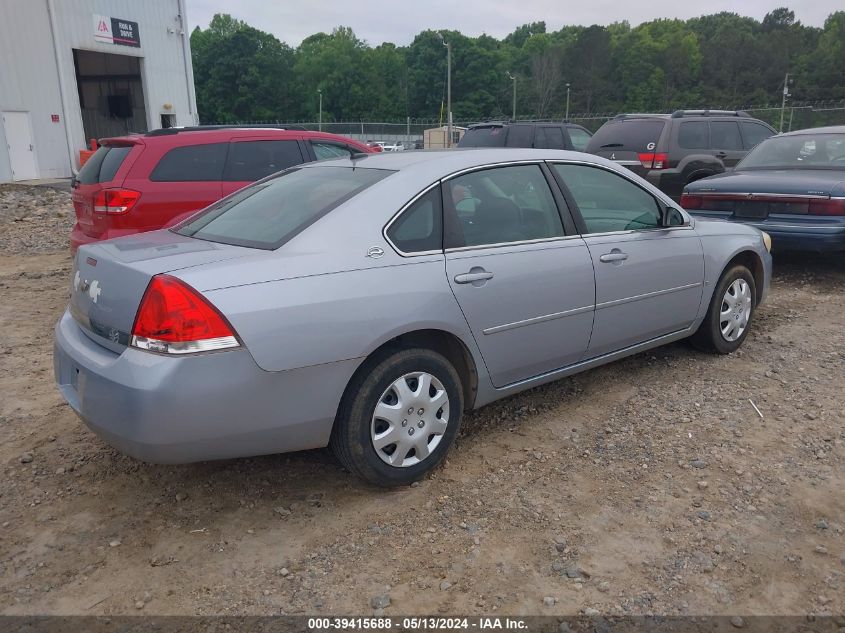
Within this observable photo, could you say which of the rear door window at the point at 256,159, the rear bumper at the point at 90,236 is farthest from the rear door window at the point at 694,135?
the rear bumper at the point at 90,236

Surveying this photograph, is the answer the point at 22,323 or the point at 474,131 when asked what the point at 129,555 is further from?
the point at 474,131

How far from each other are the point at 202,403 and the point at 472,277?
4.61 ft

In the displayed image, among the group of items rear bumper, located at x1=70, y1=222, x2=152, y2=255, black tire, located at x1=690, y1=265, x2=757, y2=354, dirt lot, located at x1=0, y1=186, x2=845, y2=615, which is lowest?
dirt lot, located at x1=0, y1=186, x2=845, y2=615

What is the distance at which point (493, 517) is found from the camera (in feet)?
10.1

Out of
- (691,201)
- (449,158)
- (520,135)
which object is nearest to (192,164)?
(449,158)

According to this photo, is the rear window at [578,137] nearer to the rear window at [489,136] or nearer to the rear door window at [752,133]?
the rear window at [489,136]

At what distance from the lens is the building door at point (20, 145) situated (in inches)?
912

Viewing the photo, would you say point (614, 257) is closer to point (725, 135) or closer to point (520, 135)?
point (725, 135)

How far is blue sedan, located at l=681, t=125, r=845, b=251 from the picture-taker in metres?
6.80

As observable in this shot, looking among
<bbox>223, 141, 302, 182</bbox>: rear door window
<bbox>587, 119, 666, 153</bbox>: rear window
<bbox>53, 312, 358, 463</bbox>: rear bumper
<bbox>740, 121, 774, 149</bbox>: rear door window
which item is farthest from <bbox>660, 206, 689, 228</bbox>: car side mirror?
<bbox>740, 121, 774, 149</bbox>: rear door window

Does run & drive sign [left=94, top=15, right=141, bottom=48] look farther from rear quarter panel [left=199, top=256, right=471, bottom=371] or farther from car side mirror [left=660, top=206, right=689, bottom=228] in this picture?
rear quarter panel [left=199, top=256, right=471, bottom=371]

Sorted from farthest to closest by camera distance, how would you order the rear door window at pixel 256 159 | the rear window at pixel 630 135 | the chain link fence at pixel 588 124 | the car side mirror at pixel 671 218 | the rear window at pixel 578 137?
the chain link fence at pixel 588 124, the rear window at pixel 578 137, the rear window at pixel 630 135, the rear door window at pixel 256 159, the car side mirror at pixel 671 218

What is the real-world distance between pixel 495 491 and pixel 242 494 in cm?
121

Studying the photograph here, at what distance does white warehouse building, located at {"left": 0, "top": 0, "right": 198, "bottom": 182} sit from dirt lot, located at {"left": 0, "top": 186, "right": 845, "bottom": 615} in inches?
911
